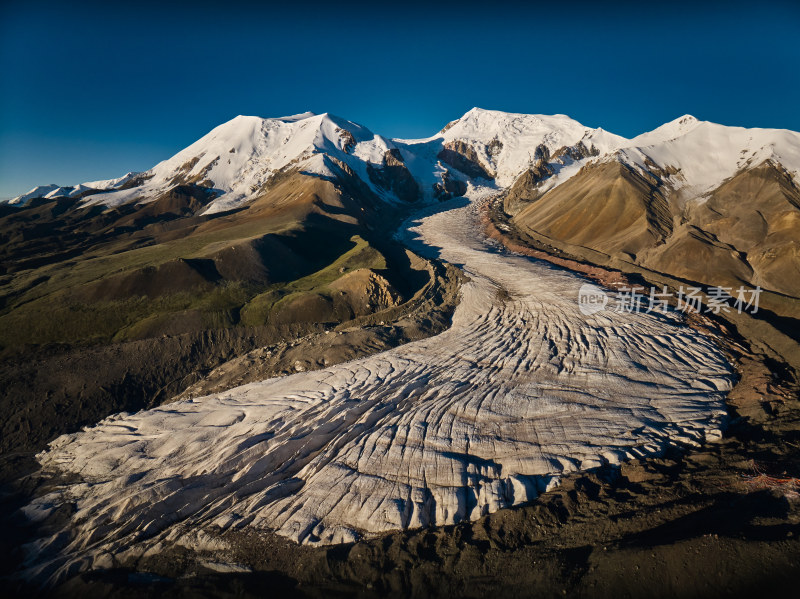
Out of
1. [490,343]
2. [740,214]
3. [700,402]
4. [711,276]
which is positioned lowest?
[700,402]

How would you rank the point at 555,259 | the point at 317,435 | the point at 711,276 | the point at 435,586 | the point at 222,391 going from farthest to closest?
the point at 555,259
the point at 711,276
the point at 222,391
the point at 317,435
the point at 435,586

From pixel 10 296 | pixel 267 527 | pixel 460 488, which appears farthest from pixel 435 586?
pixel 10 296

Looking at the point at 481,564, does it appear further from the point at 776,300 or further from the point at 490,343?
the point at 776,300

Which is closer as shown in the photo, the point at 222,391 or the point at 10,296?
the point at 222,391

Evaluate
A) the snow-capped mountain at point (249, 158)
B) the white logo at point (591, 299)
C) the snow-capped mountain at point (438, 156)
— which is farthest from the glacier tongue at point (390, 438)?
the snow-capped mountain at point (249, 158)

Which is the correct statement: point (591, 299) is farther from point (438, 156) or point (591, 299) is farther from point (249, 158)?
point (438, 156)

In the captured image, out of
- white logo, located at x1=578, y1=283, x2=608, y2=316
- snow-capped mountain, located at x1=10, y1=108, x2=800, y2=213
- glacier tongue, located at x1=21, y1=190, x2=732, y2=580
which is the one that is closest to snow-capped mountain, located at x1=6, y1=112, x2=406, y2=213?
snow-capped mountain, located at x1=10, y1=108, x2=800, y2=213

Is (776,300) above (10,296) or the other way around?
the other way around
